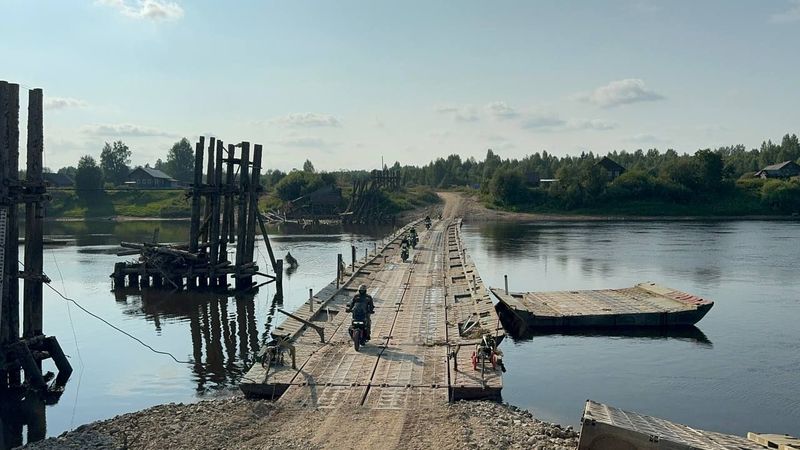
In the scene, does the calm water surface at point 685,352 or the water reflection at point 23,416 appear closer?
the water reflection at point 23,416

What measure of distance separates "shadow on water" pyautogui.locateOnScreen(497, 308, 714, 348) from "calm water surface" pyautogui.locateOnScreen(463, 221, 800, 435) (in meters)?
0.17

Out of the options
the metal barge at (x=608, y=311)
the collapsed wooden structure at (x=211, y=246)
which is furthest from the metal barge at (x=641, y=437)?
the collapsed wooden structure at (x=211, y=246)

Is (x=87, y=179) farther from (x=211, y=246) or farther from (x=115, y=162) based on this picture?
(x=211, y=246)

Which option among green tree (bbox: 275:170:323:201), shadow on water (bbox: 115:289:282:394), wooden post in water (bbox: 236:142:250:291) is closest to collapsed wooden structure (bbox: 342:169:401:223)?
green tree (bbox: 275:170:323:201)

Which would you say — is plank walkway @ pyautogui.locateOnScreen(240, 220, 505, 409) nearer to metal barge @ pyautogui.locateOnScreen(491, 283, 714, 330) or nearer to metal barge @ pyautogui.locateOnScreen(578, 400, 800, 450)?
metal barge @ pyautogui.locateOnScreen(491, 283, 714, 330)

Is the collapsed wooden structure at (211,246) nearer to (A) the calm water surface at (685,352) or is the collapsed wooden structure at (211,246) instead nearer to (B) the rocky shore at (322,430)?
(A) the calm water surface at (685,352)

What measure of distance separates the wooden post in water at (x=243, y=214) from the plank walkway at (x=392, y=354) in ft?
27.1

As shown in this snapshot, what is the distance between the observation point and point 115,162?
550 ft

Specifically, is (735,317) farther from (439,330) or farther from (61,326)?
(61,326)

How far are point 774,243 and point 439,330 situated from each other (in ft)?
181

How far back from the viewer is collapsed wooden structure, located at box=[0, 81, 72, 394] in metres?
19.3

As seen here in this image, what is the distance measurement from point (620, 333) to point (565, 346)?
3.45 meters

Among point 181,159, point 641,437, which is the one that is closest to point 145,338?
point 641,437

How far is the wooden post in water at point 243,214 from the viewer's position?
3909 cm
